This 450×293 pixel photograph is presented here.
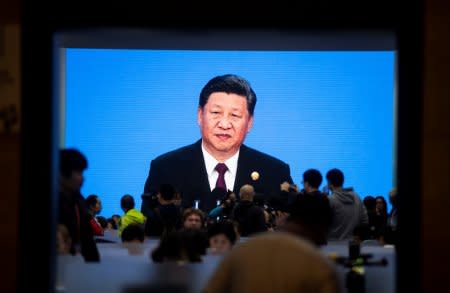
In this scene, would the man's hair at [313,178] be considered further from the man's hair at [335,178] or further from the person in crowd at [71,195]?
the person in crowd at [71,195]

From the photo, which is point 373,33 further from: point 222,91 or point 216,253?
point 222,91

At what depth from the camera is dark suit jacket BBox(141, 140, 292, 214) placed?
1191 cm

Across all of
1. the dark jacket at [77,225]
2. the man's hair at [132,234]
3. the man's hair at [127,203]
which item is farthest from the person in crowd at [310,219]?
the man's hair at [127,203]

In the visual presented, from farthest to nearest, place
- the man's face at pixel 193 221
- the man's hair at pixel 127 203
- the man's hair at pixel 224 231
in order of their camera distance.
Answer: the man's hair at pixel 127 203 < the man's face at pixel 193 221 < the man's hair at pixel 224 231

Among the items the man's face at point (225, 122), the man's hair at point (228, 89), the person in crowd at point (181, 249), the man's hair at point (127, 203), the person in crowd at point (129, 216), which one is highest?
the man's hair at point (228, 89)

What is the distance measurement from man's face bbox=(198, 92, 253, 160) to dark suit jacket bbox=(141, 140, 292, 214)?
0.15 metres

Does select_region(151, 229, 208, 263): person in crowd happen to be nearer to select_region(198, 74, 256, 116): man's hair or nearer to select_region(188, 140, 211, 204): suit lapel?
select_region(188, 140, 211, 204): suit lapel

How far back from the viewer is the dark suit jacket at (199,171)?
11.9m

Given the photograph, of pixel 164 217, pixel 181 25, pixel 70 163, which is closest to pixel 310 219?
pixel 181 25

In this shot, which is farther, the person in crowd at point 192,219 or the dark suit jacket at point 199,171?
the dark suit jacket at point 199,171

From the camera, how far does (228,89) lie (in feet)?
39.6
